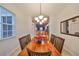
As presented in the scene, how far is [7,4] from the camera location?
36.7 inches

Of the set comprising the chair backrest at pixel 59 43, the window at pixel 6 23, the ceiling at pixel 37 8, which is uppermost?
the ceiling at pixel 37 8

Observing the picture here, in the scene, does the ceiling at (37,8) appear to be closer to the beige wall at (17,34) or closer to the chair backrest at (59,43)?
the beige wall at (17,34)

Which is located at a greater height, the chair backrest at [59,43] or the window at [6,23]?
the window at [6,23]

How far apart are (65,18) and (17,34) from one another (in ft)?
1.78

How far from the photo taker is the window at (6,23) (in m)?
0.96

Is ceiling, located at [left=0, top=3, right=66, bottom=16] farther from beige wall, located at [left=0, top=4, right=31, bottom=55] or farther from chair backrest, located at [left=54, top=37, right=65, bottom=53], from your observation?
chair backrest, located at [left=54, top=37, right=65, bottom=53]

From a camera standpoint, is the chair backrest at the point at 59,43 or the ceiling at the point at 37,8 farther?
the chair backrest at the point at 59,43

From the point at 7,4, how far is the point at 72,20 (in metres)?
0.67

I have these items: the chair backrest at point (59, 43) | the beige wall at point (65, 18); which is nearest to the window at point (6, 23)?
the beige wall at point (65, 18)

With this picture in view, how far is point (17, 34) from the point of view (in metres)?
1.07

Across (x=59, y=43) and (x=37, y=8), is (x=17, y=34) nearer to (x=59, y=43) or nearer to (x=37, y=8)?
(x=37, y=8)

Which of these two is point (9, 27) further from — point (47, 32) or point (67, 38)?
point (67, 38)

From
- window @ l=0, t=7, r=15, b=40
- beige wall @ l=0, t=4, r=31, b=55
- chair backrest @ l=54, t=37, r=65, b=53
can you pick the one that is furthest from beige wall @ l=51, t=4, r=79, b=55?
window @ l=0, t=7, r=15, b=40

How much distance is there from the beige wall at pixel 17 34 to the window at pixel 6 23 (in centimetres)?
5
